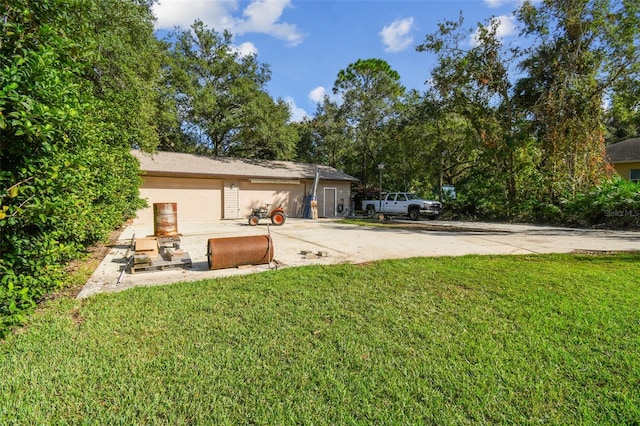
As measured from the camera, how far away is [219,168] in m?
16.8

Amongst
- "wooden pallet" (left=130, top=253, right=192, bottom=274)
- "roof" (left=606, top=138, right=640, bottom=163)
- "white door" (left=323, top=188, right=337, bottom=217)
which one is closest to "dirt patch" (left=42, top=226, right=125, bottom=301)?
"wooden pallet" (left=130, top=253, right=192, bottom=274)

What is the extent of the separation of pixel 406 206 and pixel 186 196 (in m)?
11.4

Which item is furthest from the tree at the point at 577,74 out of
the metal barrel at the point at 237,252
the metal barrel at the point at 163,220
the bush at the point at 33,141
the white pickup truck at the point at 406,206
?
the bush at the point at 33,141

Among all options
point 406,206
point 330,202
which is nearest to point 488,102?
point 406,206

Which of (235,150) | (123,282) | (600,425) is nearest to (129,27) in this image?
(123,282)

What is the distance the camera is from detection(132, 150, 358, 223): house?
1505cm

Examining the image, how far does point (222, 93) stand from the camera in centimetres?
2020

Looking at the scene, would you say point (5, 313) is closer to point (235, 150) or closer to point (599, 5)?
point (599, 5)

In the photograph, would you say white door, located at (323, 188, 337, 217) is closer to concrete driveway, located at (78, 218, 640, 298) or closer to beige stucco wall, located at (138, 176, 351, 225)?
beige stucco wall, located at (138, 176, 351, 225)

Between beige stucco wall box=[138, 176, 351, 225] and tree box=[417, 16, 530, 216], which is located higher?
tree box=[417, 16, 530, 216]

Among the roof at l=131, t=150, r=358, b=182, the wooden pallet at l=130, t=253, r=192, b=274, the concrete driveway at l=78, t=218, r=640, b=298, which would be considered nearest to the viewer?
the concrete driveway at l=78, t=218, r=640, b=298

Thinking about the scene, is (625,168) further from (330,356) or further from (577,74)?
(330,356)

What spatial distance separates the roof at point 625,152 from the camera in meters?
18.9

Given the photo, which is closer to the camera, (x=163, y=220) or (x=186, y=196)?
(x=163, y=220)
